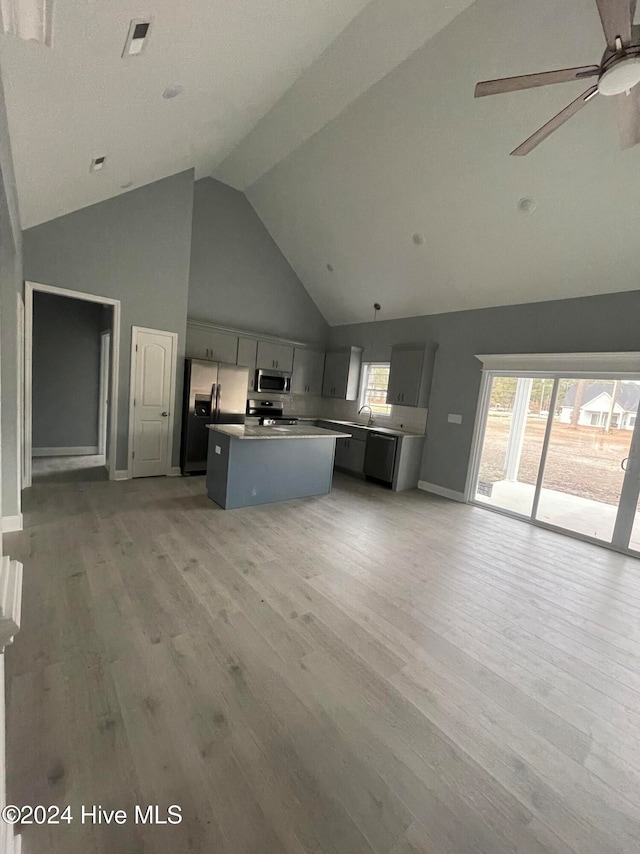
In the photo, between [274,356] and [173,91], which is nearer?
[173,91]

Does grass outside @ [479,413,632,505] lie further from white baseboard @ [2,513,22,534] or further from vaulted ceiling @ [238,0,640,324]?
white baseboard @ [2,513,22,534]

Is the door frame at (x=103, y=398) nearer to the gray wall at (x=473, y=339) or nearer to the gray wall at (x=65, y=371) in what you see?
the gray wall at (x=65, y=371)

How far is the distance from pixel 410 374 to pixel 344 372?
1511mm

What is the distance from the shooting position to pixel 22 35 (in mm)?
1433

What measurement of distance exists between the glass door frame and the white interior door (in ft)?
13.9

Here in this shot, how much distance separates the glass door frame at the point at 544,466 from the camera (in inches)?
151

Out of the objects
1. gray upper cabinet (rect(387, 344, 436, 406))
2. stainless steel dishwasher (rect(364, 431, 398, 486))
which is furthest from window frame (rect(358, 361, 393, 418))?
stainless steel dishwasher (rect(364, 431, 398, 486))

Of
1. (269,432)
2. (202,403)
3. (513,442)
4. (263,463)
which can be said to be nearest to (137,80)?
(269,432)

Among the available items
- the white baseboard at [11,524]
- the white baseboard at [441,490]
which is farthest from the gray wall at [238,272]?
the white baseboard at [11,524]

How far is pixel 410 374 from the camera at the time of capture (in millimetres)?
5777

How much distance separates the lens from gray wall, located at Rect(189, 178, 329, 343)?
5840 millimetres

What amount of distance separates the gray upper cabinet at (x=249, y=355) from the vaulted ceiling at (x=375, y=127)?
223cm

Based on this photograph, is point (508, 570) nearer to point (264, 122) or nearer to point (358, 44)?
point (358, 44)

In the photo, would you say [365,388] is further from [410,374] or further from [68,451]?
[68,451]
